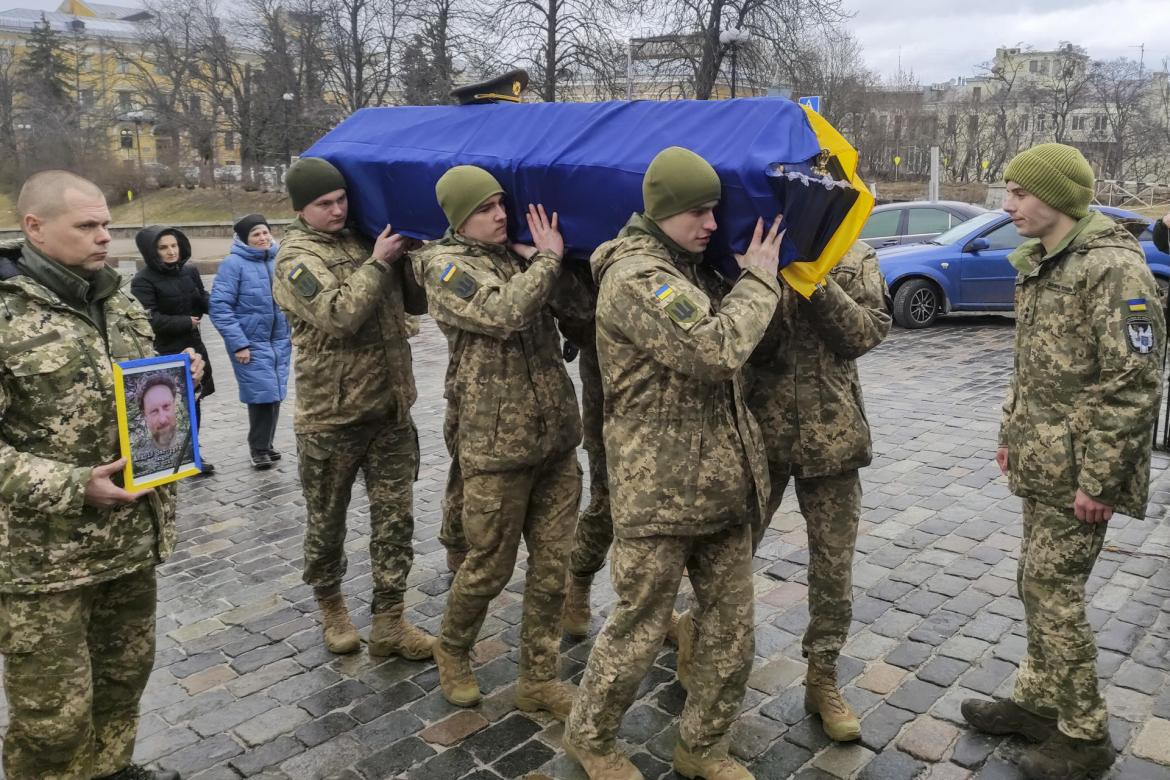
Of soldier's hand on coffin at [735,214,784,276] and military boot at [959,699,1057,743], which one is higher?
soldier's hand on coffin at [735,214,784,276]

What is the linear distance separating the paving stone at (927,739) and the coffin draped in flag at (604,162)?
1.83 m

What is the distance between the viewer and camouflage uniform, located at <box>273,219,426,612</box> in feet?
13.3

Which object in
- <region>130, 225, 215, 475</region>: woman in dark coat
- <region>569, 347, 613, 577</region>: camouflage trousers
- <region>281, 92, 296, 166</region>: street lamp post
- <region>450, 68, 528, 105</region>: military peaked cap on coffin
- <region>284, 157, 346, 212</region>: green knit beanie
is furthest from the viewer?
<region>281, 92, 296, 166</region>: street lamp post

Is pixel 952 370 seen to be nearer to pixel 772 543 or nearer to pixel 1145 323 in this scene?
pixel 772 543

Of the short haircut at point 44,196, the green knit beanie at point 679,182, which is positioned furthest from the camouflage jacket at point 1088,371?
the short haircut at point 44,196

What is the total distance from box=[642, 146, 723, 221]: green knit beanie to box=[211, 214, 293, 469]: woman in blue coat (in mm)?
4858

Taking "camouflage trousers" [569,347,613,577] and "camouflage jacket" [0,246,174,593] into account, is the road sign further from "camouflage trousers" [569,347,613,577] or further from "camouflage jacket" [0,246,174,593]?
"camouflage jacket" [0,246,174,593]

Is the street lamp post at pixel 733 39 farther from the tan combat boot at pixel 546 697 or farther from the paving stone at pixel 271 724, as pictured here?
the paving stone at pixel 271 724

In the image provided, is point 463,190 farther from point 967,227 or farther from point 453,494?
point 967,227

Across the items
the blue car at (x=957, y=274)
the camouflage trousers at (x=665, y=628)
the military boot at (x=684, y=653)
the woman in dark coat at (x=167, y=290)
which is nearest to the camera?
the camouflage trousers at (x=665, y=628)

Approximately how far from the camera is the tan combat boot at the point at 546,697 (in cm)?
390

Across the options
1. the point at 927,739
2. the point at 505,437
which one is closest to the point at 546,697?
the point at 505,437

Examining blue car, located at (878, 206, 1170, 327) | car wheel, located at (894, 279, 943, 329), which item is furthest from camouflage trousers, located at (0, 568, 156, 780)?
car wheel, located at (894, 279, 943, 329)

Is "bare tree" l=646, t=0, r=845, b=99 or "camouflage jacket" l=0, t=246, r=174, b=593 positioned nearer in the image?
"camouflage jacket" l=0, t=246, r=174, b=593
